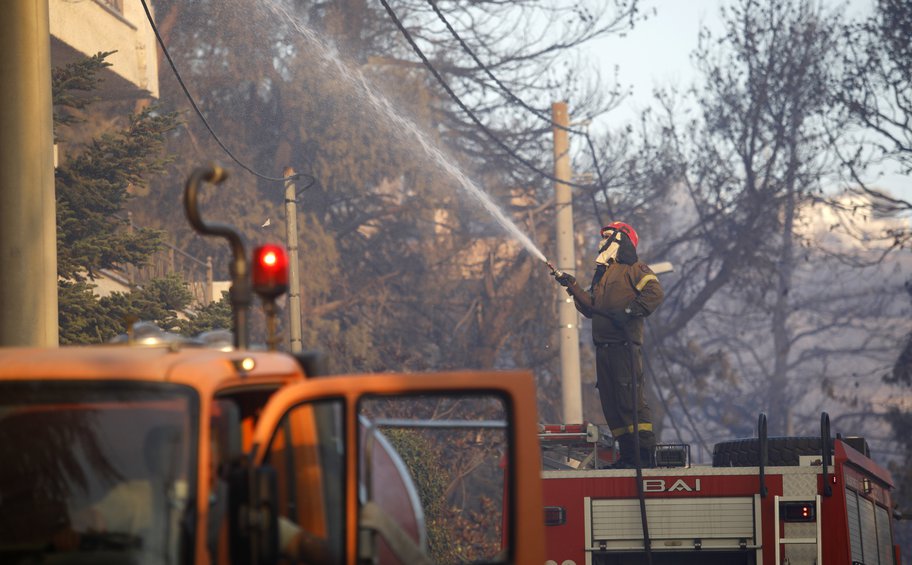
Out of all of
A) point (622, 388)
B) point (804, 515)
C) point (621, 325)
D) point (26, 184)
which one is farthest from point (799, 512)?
point (26, 184)

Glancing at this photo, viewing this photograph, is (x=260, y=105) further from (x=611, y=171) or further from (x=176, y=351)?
(x=176, y=351)

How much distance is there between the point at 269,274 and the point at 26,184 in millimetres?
3255

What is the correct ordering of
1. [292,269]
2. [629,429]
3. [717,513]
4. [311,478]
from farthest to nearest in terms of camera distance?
[292,269]
[629,429]
[717,513]
[311,478]

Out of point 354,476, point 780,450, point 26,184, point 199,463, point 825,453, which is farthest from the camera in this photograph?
point 780,450

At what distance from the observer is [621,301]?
996cm

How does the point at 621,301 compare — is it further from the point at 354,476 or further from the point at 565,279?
the point at 354,476

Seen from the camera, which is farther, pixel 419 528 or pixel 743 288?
pixel 743 288

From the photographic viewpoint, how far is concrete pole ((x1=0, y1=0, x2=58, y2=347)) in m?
6.99

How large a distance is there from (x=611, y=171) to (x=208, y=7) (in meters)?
9.60

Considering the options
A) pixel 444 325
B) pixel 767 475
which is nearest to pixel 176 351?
pixel 767 475

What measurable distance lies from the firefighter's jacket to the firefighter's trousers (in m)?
0.09

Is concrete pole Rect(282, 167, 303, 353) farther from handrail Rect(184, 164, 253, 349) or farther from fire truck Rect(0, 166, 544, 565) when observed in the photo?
fire truck Rect(0, 166, 544, 565)

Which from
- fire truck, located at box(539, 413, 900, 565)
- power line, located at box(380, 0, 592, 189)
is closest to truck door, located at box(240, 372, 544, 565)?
fire truck, located at box(539, 413, 900, 565)

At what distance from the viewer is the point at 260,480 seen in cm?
327
